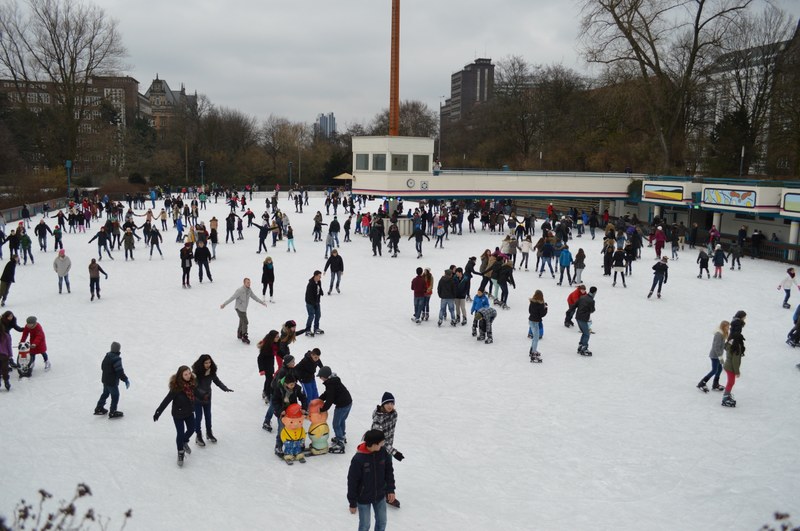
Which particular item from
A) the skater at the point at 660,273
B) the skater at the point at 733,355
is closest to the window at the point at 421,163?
the skater at the point at 660,273

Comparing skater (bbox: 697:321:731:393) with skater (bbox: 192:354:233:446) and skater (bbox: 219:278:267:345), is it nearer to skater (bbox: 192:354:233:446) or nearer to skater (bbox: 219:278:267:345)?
skater (bbox: 192:354:233:446)

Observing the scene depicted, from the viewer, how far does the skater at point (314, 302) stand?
509 inches

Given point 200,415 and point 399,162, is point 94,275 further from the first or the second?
point 399,162

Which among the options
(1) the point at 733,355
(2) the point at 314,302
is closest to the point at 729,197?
(1) the point at 733,355

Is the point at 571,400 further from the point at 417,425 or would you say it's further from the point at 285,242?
the point at 285,242

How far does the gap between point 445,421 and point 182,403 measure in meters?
3.77

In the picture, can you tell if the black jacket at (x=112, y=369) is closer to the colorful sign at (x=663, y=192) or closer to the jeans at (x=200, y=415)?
the jeans at (x=200, y=415)

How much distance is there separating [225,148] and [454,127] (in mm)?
31698

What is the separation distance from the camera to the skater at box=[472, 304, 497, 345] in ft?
43.3

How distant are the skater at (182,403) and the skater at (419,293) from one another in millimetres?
7266

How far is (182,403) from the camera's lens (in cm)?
770

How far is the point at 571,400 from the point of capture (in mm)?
10430

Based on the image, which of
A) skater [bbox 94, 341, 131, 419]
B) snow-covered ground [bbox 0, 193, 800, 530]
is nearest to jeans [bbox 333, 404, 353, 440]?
snow-covered ground [bbox 0, 193, 800, 530]

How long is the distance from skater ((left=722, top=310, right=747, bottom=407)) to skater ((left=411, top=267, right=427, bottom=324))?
638 centimetres
